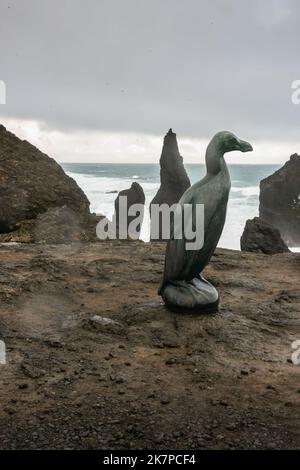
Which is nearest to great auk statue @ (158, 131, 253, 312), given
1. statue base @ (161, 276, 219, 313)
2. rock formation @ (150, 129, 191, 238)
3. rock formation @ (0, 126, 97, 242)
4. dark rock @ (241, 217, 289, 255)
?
statue base @ (161, 276, 219, 313)

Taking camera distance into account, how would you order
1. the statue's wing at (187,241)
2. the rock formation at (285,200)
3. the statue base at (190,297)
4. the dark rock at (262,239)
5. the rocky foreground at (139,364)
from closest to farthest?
the rocky foreground at (139,364), the statue's wing at (187,241), the statue base at (190,297), the dark rock at (262,239), the rock formation at (285,200)

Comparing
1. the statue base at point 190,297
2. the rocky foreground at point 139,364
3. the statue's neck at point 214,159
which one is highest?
the statue's neck at point 214,159

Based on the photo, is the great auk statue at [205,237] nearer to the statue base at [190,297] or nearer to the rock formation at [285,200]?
the statue base at [190,297]

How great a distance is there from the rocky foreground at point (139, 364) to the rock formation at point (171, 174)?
15.1 m

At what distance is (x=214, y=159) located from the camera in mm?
6984

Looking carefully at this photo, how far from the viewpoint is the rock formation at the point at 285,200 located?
37.0 meters

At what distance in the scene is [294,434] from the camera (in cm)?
424

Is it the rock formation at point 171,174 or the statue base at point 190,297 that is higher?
the rock formation at point 171,174

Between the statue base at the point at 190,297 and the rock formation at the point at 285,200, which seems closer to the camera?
the statue base at the point at 190,297

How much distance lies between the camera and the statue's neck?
698 cm

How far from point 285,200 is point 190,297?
33.4 metres

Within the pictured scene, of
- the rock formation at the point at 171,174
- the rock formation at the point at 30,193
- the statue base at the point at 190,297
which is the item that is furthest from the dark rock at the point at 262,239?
the rock formation at the point at 171,174
